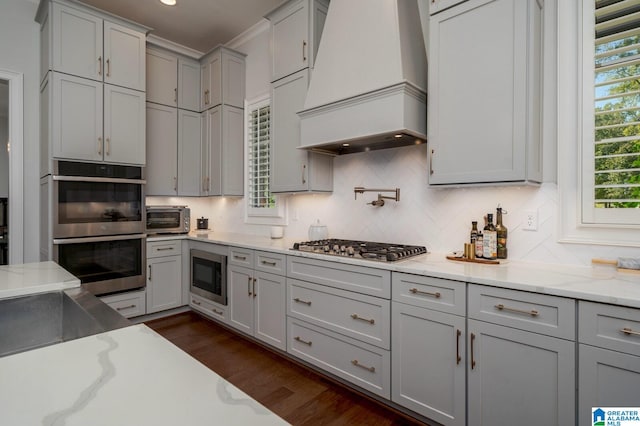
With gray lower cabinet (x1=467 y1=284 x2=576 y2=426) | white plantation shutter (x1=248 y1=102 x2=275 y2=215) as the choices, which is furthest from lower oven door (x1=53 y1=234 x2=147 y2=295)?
gray lower cabinet (x1=467 y1=284 x2=576 y2=426)

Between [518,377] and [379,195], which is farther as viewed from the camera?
[379,195]

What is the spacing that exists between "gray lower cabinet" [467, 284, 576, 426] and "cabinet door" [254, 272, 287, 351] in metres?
1.45

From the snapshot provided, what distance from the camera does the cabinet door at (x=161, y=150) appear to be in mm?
3785

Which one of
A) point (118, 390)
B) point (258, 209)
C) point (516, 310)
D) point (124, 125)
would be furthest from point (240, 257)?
point (118, 390)

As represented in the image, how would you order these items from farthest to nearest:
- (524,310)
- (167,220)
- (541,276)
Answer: (167,220) < (541,276) < (524,310)

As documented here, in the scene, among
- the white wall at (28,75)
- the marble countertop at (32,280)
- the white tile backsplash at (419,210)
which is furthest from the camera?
the white wall at (28,75)

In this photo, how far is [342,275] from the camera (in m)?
2.25

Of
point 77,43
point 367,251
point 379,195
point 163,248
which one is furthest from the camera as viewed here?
point 163,248

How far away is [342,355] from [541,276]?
1295 millimetres

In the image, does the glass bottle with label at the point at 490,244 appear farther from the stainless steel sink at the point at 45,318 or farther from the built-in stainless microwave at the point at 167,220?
the built-in stainless microwave at the point at 167,220

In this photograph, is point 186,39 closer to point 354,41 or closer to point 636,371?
point 354,41

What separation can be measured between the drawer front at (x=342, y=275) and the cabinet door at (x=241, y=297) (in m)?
0.57

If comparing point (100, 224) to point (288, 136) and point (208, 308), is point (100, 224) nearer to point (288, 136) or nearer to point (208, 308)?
point (208, 308)

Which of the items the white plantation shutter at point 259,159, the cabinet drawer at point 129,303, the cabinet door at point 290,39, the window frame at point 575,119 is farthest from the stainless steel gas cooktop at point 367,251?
the cabinet drawer at point 129,303
